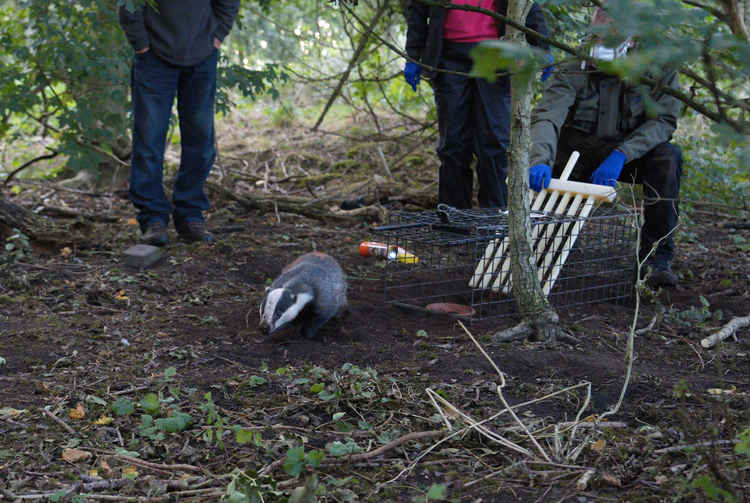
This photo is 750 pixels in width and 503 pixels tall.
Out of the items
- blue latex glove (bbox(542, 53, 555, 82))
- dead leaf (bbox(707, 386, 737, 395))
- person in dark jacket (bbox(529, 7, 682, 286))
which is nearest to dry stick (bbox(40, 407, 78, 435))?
blue latex glove (bbox(542, 53, 555, 82))

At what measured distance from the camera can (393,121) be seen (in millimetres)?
9664

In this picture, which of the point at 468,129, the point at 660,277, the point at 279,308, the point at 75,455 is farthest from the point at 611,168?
the point at 75,455

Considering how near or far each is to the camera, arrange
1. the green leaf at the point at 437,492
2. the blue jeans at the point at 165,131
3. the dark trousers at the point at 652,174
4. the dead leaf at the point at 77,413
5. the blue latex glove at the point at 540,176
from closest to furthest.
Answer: the green leaf at the point at 437,492 → the dead leaf at the point at 77,413 → the blue latex glove at the point at 540,176 → the dark trousers at the point at 652,174 → the blue jeans at the point at 165,131

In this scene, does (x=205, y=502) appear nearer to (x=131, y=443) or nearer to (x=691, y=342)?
(x=131, y=443)

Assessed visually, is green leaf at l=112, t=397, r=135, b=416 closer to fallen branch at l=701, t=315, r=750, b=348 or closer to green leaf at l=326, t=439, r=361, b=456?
green leaf at l=326, t=439, r=361, b=456

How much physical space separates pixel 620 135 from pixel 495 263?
4.13 ft

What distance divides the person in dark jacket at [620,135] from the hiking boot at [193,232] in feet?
8.18

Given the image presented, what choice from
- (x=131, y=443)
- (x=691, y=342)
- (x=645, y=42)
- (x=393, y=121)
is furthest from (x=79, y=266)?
(x=393, y=121)

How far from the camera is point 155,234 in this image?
5.09m

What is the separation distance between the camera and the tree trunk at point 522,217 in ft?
10.8

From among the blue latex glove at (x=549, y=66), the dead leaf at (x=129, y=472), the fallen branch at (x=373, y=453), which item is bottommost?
the dead leaf at (x=129, y=472)

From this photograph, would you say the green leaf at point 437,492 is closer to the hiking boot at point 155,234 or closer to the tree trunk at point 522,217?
the tree trunk at point 522,217

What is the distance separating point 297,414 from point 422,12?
11.6ft

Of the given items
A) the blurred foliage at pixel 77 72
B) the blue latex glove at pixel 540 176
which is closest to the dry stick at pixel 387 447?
the blue latex glove at pixel 540 176
